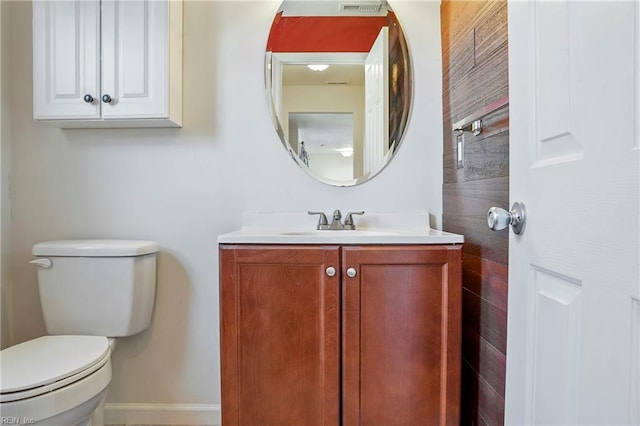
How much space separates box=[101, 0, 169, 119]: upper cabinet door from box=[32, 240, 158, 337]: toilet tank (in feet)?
1.81

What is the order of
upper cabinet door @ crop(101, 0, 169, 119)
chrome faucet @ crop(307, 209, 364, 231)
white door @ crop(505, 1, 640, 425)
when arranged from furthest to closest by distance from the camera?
chrome faucet @ crop(307, 209, 364, 231) < upper cabinet door @ crop(101, 0, 169, 119) < white door @ crop(505, 1, 640, 425)

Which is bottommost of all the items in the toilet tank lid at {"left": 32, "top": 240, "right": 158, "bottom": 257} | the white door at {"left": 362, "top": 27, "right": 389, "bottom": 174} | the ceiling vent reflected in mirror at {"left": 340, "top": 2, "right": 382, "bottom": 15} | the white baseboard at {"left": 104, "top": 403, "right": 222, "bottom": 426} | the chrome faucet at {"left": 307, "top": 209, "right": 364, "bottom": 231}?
the white baseboard at {"left": 104, "top": 403, "right": 222, "bottom": 426}

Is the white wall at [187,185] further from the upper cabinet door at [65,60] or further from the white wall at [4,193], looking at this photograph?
the upper cabinet door at [65,60]

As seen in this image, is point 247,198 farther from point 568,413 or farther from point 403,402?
point 568,413

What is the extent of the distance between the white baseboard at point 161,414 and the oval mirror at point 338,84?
3.83 ft

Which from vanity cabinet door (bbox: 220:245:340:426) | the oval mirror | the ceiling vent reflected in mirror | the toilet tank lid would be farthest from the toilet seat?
the ceiling vent reflected in mirror

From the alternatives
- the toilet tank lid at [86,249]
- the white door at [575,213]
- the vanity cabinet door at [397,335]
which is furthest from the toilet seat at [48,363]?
the white door at [575,213]

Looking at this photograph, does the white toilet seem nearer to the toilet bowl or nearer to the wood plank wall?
the toilet bowl

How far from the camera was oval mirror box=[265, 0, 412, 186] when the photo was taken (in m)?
1.64

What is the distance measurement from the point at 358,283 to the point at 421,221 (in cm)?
57

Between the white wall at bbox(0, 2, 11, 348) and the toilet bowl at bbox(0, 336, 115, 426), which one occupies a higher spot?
the white wall at bbox(0, 2, 11, 348)

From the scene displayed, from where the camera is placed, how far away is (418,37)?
1.64 meters

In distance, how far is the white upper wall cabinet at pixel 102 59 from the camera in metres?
1.44

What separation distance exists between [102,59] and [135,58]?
0.13 meters
